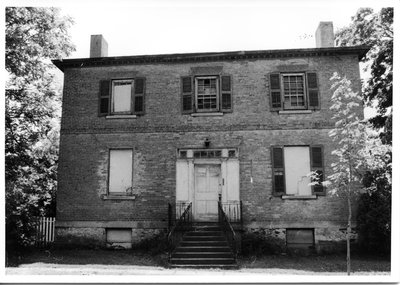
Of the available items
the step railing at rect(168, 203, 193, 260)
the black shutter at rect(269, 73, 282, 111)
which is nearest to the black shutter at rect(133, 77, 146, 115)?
Answer: the step railing at rect(168, 203, 193, 260)

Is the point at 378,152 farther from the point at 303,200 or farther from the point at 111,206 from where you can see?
the point at 111,206

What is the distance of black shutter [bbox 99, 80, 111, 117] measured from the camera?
15.2m

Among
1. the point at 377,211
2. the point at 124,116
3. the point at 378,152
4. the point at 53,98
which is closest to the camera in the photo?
the point at 378,152

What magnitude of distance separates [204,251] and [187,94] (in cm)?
605

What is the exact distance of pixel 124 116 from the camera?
15109 millimetres

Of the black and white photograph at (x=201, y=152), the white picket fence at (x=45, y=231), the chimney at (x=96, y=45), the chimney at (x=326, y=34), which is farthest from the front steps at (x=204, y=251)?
the chimney at (x=326, y=34)

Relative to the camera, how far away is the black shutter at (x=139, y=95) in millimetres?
15151

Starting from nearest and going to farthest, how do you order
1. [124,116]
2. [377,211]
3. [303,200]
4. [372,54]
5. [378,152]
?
[378,152] < [377,211] < [303,200] < [124,116] < [372,54]

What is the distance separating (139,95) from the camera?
15.2m

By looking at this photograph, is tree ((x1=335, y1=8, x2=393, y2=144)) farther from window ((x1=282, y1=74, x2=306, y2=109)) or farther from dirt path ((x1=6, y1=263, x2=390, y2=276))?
dirt path ((x1=6, y1=263, x2=390, y2=276))

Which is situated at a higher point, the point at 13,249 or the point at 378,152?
the point at 378,152

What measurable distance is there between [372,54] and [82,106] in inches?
473

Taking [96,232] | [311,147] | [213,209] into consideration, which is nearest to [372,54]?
[311,147]

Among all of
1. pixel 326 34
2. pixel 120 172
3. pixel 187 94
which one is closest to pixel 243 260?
pixel 120 172
